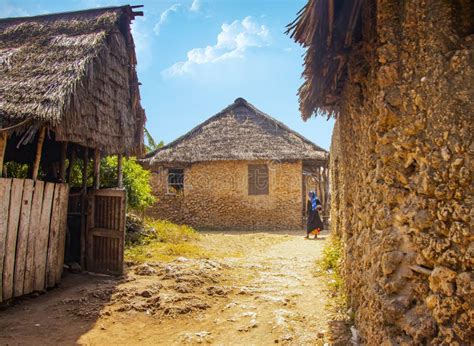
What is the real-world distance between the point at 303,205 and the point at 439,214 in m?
14.1

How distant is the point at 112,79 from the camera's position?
7.79 metres

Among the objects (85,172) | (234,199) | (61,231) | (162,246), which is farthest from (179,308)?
(234,199)

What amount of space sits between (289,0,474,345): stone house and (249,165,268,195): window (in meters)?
12.1

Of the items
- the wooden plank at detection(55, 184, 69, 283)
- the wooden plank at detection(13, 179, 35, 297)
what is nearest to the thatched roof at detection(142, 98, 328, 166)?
the wooden plank at detection(55, 184, 69, 283)

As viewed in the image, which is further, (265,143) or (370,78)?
(265,143)

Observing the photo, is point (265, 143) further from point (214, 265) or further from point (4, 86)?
point (4, 86)

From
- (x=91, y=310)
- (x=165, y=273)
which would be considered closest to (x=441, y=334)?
(x=91, y=310)

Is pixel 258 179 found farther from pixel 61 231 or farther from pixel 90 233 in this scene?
pixel 61 231

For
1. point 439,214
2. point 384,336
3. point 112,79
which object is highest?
point 112,79

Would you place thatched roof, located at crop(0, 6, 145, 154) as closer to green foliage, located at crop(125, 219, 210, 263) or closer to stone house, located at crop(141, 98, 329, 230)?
green foliage, located at crop(125, 219, 210, 263)

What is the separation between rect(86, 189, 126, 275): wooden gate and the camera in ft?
23.2

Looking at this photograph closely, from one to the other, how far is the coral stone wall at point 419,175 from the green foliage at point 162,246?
594cm

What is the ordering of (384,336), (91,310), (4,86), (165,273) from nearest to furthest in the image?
(384,336) < (91,310) < (4,86) < (165,273)

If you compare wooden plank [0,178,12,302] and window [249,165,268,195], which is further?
window [249,165,268,195]
